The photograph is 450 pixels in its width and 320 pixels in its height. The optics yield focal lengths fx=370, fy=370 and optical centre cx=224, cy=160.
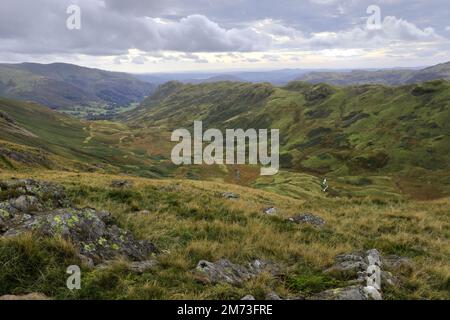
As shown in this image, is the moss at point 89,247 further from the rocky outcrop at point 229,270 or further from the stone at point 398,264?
the stone at point 398,264

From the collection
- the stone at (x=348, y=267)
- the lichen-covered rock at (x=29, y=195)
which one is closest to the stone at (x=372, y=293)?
the stone at (x=348, y=267)

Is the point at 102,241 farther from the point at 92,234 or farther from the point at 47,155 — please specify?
the point at 47,155

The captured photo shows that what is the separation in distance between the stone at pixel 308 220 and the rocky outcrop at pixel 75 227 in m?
8.52

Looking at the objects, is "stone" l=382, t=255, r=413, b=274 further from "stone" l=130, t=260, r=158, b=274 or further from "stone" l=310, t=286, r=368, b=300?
"stone" l=130, t=260, r=158, b=274

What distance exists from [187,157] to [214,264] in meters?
159

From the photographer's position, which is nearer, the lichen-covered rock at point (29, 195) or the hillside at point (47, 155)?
the lichen-covered rock at point (29, 195)

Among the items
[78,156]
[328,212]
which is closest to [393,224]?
[328,212]

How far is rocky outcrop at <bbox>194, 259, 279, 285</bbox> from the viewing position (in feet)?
30.9

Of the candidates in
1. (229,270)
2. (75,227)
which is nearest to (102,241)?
(75,227)

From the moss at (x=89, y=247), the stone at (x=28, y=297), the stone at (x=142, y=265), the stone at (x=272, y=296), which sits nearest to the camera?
the stone at (x=28, y=297)

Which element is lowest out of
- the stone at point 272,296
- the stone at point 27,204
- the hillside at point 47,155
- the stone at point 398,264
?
the hillside at point 47,155

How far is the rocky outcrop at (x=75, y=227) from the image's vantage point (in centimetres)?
1005

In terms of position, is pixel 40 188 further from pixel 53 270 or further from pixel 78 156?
pixel 78 156

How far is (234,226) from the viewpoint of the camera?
14789mm
